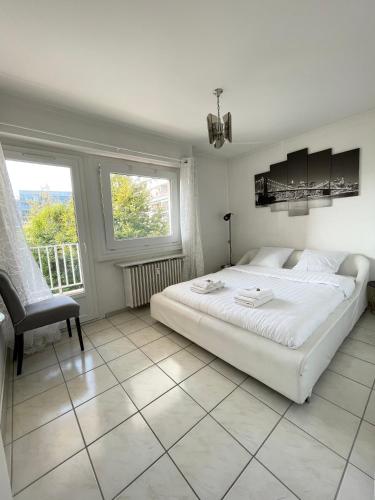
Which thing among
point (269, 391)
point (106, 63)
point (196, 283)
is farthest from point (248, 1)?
point (269, 391)

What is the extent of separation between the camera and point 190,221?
348 centimetres

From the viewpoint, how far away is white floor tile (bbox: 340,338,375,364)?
6.29 feet

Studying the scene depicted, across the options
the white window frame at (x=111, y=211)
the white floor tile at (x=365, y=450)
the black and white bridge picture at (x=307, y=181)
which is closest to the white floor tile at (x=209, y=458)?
the white floor tile at (x=365, y=450)

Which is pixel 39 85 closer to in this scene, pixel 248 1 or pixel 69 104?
pixel 69 104

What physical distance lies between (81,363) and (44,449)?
81cm

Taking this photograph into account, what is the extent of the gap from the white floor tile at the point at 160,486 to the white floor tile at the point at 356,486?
71cm

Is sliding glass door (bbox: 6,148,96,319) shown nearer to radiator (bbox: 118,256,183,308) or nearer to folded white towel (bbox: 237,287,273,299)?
radiator (bbox: 118,256,183,308)

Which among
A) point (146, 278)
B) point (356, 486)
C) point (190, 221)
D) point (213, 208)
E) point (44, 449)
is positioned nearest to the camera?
point (356, 486)

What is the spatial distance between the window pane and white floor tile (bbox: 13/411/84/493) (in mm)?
2133

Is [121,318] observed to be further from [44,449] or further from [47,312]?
[44,449]

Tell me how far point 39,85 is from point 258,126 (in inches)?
100

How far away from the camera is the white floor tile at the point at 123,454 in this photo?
1.09m

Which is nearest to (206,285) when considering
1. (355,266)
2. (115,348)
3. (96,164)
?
(115,348)

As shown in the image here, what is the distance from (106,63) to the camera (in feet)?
5.57
